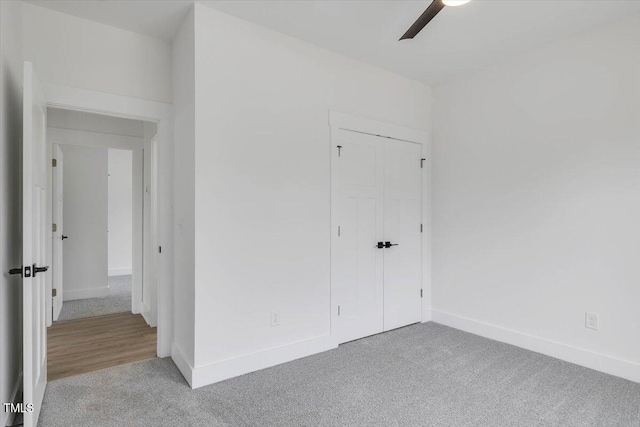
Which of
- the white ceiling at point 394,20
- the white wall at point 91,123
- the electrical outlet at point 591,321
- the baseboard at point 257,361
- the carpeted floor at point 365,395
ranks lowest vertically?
the carpeted floor at point 365,395

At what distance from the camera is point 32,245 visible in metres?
1.84

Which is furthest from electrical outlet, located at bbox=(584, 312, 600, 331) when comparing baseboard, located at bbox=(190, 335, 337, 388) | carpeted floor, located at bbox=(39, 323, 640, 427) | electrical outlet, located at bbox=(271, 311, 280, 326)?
electrical outlet, located at bbox=(271, 311, 280, 326)

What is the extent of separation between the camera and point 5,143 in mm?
1919

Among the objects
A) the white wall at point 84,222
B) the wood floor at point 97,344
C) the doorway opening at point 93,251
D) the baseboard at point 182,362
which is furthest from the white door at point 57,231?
the baseboard at point 182,362

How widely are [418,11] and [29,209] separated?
9.03 feet

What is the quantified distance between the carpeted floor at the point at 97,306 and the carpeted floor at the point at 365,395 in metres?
1.89

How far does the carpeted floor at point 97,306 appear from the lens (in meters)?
Answer: 4.15

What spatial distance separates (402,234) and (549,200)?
138cm

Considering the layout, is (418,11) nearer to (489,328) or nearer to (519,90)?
(519,90)

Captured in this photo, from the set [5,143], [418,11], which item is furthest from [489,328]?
[5,143]

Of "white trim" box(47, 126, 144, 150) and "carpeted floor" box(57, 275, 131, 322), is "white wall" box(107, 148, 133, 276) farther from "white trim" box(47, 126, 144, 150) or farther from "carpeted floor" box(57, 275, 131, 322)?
"white trim" box(47, 126, 144, 150)

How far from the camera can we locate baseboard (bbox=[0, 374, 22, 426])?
178 cm

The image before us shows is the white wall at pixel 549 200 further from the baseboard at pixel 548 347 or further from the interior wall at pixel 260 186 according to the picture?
the interior wall at pixel 260 186

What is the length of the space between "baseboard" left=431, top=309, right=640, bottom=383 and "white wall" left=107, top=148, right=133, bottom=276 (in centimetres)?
649
